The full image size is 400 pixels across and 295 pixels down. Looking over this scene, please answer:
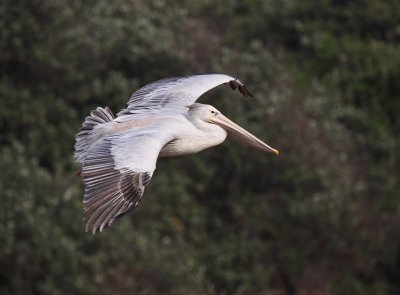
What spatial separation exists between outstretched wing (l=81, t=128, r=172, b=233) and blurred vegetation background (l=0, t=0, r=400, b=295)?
7.41m

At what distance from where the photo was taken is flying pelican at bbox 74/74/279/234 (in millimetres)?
8695

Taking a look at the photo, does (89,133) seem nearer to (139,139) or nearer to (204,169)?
(139,139)

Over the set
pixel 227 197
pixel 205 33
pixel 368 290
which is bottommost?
pixel 368 290

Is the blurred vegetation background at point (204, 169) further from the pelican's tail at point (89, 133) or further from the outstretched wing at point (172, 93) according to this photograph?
the pelican's tail at point (89, 133)

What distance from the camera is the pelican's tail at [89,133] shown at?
10.0 m

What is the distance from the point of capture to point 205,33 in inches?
901

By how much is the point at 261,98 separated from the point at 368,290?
363 centimetres

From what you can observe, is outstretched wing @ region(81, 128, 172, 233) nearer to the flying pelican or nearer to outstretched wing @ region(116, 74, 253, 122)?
the flying pelican

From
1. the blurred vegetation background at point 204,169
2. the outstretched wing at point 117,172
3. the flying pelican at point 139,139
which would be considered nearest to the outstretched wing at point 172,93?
the flying pelican at point 139,139

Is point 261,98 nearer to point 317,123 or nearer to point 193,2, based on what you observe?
point 317,123

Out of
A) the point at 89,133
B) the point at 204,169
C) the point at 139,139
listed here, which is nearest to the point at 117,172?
the point at 139,139

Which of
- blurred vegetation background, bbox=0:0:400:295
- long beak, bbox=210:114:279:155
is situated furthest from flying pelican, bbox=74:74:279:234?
blurred vegetation background, bbox=0:0:400:295

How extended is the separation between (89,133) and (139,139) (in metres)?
1.04

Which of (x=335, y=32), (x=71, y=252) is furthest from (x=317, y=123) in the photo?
(x=71, y=252)
